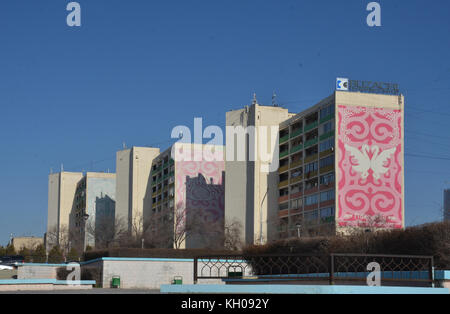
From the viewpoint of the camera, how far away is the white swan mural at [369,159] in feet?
215

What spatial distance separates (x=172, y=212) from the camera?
9650cm

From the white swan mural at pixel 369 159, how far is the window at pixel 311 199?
5.96 m

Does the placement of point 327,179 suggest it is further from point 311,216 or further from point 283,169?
point 283,169

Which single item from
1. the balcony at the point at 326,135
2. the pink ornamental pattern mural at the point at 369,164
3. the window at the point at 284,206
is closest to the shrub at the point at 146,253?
the pink ornamental pattern mural at the point at 369,164

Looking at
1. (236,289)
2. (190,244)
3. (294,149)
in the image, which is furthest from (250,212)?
(236,289)

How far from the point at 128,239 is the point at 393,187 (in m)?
41.8

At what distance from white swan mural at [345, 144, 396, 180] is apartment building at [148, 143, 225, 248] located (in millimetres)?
28690

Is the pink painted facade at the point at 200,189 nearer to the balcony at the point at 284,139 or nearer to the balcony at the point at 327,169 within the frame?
the balcony at the point at 284,139

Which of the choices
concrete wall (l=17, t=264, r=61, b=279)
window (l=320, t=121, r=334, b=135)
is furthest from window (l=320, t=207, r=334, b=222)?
concrete wall (l=17, t=264, r=61, b=279)

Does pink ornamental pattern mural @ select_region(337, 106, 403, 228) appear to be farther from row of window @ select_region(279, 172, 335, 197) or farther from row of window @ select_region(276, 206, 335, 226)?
row of window @ select_region(279, 172, 335, 197)

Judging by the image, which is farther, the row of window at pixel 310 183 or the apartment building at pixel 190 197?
the apartment building at pixel 190 197

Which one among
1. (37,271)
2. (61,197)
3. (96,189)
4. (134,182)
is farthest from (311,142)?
(61,197)

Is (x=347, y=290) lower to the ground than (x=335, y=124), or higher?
lower
